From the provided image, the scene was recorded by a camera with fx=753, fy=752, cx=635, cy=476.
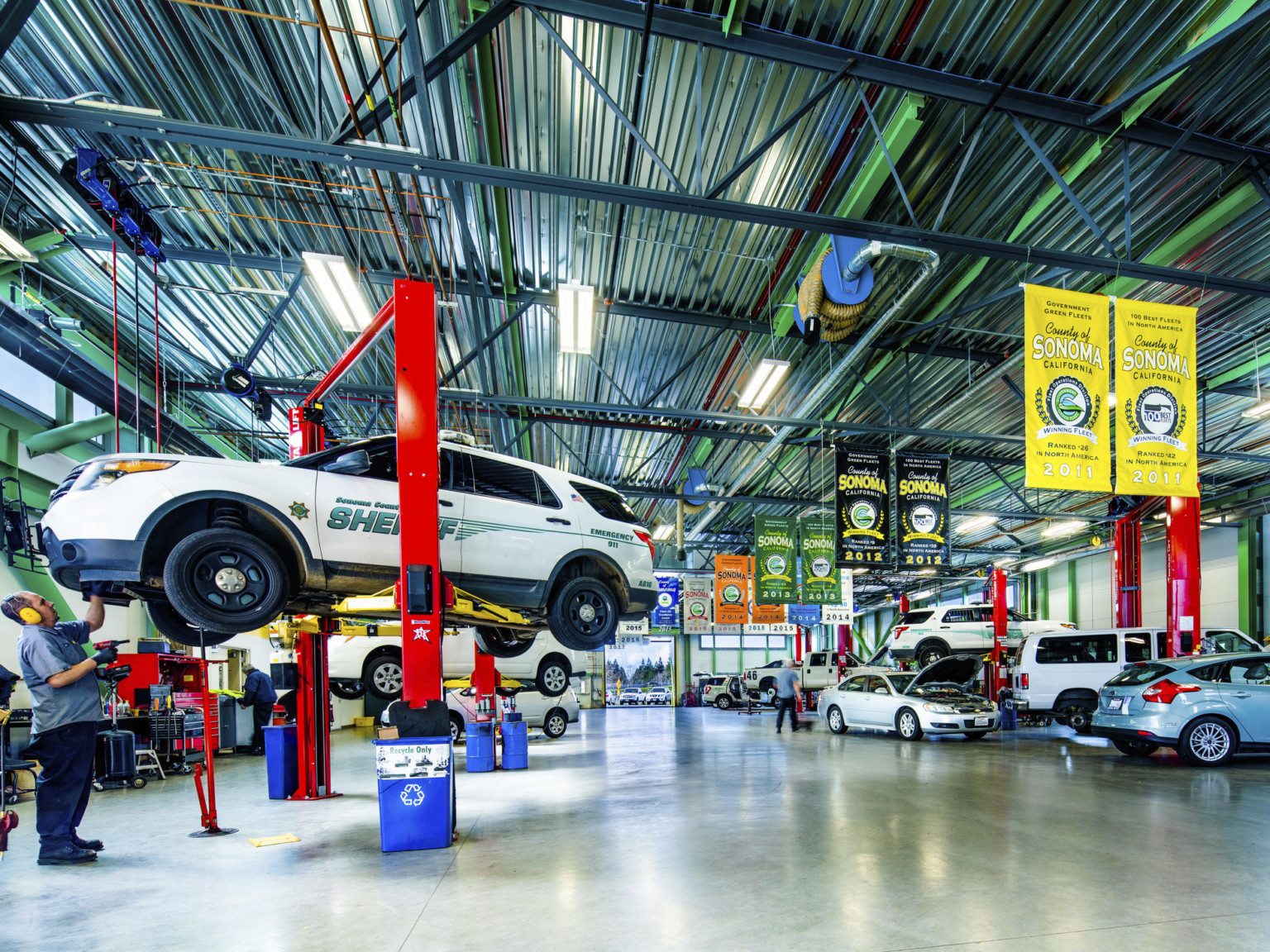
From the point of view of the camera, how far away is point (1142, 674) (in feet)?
34.2

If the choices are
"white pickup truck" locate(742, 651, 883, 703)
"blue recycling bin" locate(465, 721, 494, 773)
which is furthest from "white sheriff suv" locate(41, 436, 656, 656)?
"white pickup truck" locate(742, 651, 883, 703)

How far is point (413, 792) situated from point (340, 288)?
17.1 feet

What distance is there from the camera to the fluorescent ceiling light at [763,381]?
1089 centimetres

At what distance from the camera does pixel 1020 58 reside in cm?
673

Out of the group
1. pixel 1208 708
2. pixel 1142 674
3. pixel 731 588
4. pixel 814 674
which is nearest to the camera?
pixel 1208 708

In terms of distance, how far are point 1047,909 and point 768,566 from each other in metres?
12.9

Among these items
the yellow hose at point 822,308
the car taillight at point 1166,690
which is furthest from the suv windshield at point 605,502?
the car taillight at point 1166,690

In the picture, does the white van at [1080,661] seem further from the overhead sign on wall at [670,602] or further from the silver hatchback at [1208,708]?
the overhead sign on wall at [670,602]

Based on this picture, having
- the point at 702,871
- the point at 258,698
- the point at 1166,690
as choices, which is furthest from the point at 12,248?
the point at 1166,690

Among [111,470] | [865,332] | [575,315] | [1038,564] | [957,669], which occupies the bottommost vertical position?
[957,669]

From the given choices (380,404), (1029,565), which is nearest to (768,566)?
(380,404)

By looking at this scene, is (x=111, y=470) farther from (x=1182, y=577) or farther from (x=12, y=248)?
(x=1182, y=577)

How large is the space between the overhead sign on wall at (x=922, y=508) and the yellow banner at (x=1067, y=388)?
5.56 m

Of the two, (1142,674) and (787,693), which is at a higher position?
(1142,674)
